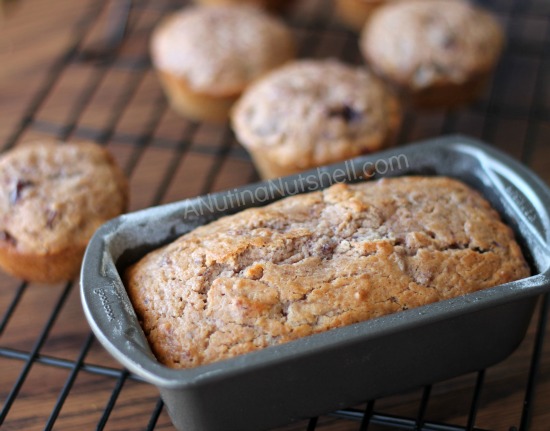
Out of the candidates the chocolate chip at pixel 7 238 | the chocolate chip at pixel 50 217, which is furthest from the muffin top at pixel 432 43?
the chocolate chip at pixel 7 238

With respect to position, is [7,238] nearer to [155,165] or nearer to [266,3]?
[155,165]

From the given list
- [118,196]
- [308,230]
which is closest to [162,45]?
[118,196]

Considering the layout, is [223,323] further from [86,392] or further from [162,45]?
[162,45]

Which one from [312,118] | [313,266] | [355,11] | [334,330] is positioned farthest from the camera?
[355,11]

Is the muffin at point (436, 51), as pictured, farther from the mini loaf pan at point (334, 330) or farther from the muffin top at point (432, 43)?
the mini loaf pan at point (334, 330)

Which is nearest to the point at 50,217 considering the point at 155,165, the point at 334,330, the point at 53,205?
the point at 53,205

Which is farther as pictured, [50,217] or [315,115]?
[315,115]

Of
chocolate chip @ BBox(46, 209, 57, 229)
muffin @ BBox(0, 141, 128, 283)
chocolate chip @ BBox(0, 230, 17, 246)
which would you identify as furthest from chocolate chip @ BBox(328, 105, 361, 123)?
chocolate chip @ BBox(0, 230, 17, 246)
